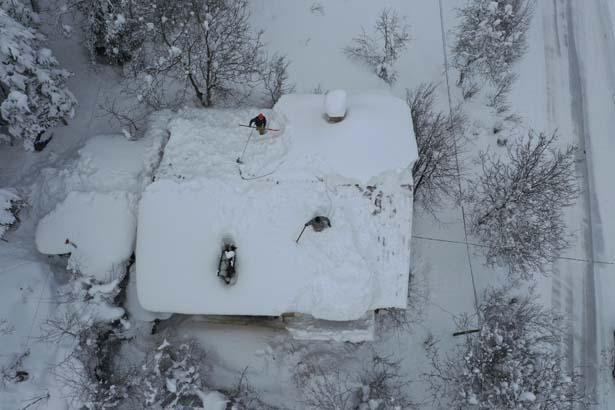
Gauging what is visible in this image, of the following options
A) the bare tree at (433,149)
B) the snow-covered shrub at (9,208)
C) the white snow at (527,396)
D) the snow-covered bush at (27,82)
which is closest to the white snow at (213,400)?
the snow-covered shrub at (9,208)

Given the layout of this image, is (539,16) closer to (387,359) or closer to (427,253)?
(427,253)

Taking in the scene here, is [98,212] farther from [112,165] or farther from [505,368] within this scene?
[505,368]

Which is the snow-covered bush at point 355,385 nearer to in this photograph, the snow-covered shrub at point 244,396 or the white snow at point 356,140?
the snow-covered shrub at point 244,396

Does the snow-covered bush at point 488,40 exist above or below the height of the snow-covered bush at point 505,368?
above

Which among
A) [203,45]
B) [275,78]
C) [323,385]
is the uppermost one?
[203,45]

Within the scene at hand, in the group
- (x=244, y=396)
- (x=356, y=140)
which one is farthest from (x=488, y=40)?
(x=244, y=396)

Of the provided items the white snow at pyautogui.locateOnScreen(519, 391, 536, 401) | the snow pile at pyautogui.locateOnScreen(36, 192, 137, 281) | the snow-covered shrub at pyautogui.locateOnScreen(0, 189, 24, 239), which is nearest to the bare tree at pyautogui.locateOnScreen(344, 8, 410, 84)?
the snow pile at pyautogui.locateOnScreen(36, 192, 137, 281)

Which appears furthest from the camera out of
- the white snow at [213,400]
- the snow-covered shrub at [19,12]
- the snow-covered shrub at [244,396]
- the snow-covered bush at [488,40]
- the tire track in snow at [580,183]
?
the snow-covered bush at [488,40]
